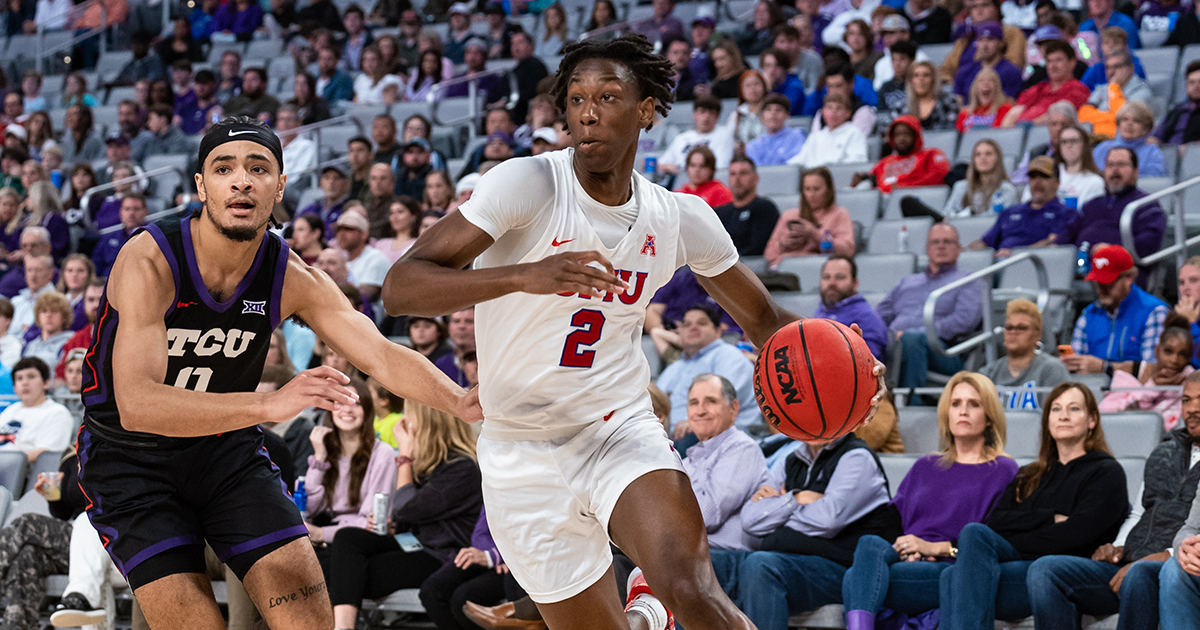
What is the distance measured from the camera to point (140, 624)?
22.3 ft

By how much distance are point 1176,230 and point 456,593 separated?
533 centimetres

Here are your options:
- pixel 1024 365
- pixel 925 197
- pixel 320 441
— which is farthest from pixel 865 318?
pixel 320 441

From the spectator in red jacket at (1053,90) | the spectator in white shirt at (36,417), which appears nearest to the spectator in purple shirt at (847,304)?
the spectator in red jacket at (1053,90)

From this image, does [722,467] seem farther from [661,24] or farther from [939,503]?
[661,24]

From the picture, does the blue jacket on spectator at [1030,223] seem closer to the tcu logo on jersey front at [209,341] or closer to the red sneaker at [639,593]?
the red sneaker at [639,593]

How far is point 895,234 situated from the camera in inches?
376

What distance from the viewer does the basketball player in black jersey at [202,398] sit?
3684 mm

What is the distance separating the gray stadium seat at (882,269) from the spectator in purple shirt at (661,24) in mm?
5008

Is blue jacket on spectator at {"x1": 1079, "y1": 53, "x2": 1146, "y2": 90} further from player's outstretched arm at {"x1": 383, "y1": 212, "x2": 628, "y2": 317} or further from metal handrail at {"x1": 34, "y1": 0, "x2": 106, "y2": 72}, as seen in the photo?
metal handrail at {"x1": 34, "y1": 0, "x2": 106, "y2": 72}

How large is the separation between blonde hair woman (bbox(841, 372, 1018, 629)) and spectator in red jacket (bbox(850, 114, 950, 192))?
421cm

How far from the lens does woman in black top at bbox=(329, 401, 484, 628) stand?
6824 mm

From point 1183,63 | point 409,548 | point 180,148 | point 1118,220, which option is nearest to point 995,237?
point 1118,220

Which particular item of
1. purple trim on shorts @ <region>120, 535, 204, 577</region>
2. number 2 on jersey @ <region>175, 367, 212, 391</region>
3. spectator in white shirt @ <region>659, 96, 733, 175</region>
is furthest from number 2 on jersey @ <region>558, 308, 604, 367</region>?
spectator in white shirt @ <region>659, 96, 733, 175</region>

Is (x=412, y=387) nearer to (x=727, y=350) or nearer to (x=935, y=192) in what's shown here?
(x=727, y=350)
